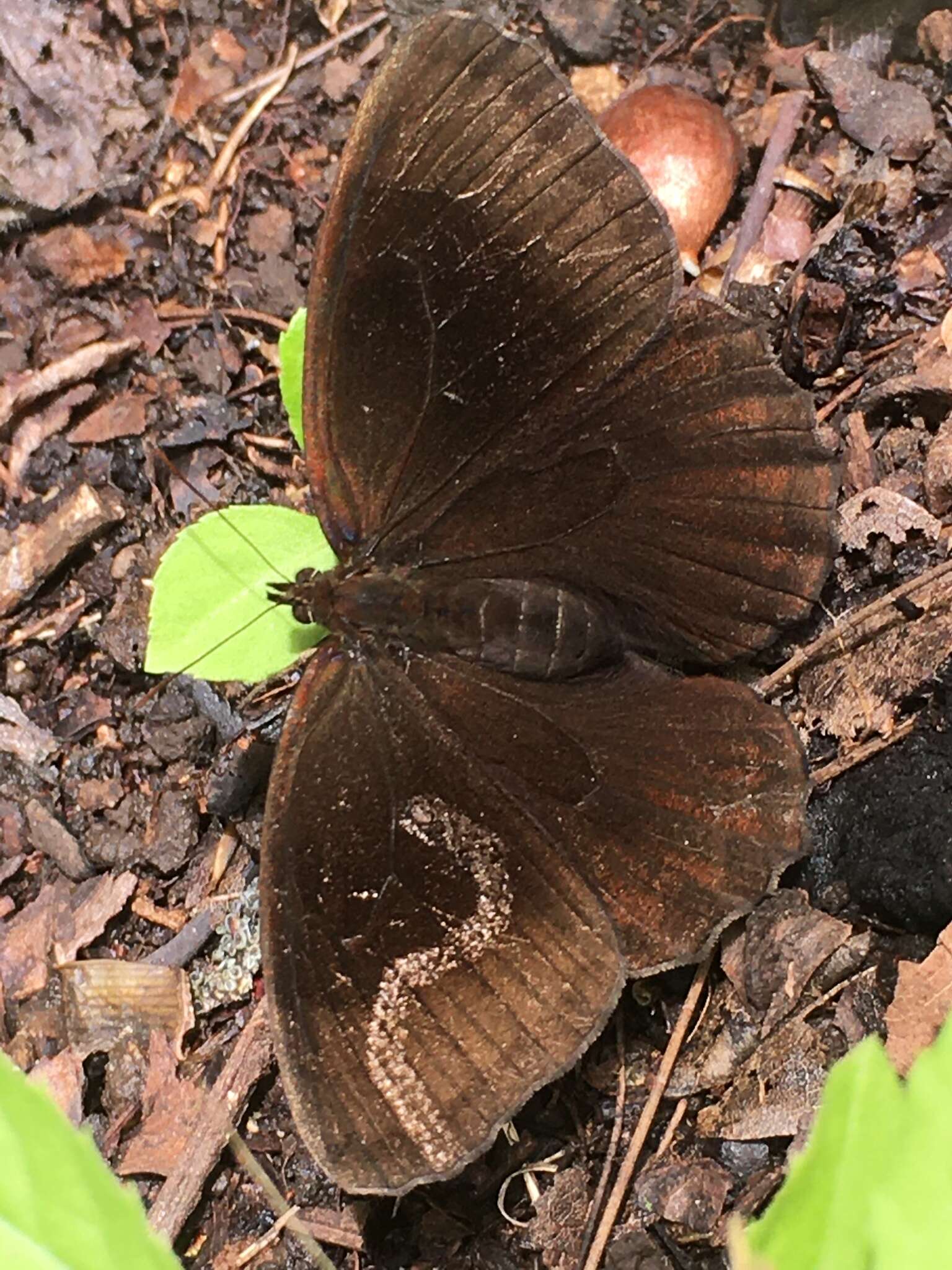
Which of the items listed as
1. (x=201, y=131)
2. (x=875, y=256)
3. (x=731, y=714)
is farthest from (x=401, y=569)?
(x=201, y=131)

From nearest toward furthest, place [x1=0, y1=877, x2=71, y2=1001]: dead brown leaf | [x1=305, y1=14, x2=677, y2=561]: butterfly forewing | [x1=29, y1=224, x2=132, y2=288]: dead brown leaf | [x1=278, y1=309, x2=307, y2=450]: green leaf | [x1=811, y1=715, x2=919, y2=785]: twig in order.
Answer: [x1=305, y1=14, x2=677, y2=561]: butterfly forewing < [x1=811, y1=715, x2=919, y2=785]: twig < [x1=278, y1=309, x2=307, y2=450]: green leaf < [x1=0, y1=877, x2=71, y2=1001]: dead brown leaf < [x1=29, y1=224, x2=132, y2=288]: dead brown leaf

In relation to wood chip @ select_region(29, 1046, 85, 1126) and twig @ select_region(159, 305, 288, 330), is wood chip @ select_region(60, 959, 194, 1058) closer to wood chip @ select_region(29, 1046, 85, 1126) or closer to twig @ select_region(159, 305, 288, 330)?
wood chip @ select_region(29, 1046, 85, 1126)

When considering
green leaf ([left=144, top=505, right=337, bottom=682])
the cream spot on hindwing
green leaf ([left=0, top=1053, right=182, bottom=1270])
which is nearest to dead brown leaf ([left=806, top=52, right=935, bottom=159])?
green leaf ([left=144, top=505, right=337, bottom=682])

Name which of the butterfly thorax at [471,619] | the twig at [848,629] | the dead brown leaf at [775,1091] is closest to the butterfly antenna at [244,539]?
the butterfly thorax at [471,619]

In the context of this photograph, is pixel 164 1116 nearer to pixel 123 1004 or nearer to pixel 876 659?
pixel 123 1004

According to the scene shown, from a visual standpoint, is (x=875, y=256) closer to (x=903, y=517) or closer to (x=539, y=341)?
(x=903, y=517)
